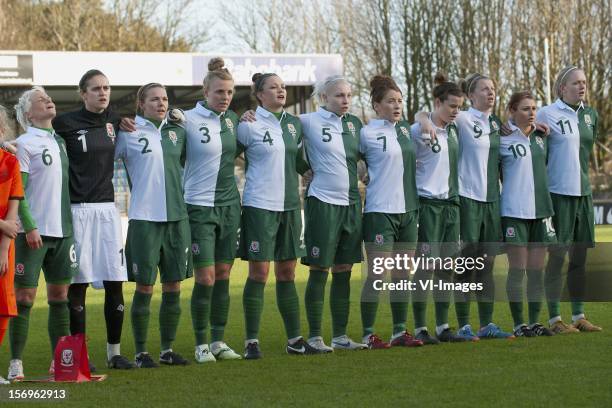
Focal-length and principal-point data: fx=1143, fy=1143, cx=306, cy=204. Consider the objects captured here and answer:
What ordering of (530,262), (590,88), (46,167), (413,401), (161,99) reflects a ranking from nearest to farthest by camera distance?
(413,401) < (46,167) < (161,99) < (530,262) < (590,88)

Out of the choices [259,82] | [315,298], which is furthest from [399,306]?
[259,82]

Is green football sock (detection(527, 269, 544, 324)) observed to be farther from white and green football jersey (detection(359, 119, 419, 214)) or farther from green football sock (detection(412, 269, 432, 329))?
A: white and green football jersey (detection(359, 119, 419, 214))

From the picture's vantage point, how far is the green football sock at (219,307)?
8539mm

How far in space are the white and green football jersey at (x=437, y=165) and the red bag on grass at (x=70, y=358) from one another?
313 centimetres

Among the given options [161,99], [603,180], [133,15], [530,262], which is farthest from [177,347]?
[133,15]

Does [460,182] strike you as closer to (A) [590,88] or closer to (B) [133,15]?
(A) [590,88]

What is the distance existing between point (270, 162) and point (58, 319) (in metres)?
1.92

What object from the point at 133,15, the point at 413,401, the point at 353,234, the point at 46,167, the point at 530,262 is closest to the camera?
the point at 413,401

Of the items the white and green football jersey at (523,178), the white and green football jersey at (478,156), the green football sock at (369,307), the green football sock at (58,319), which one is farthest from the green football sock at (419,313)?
the green football sock at (58,319)

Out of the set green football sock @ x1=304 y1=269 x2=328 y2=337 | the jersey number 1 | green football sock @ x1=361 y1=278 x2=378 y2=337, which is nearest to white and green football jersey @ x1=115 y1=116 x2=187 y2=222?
the jersey number 1

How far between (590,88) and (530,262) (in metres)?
32.2

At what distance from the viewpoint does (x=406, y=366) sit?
7.87 m

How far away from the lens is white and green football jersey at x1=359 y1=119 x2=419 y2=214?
29.2ft

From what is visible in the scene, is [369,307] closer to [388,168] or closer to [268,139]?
[388,168]
